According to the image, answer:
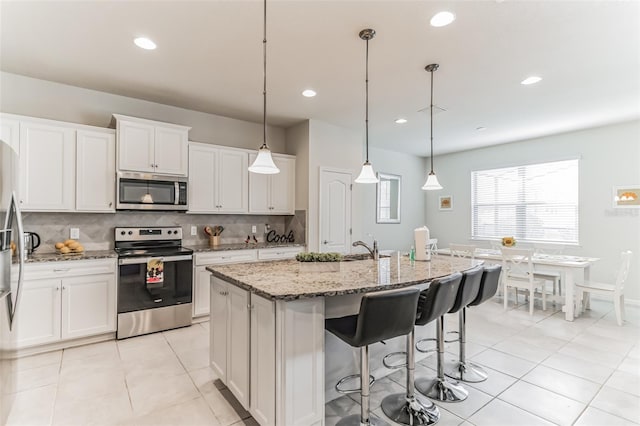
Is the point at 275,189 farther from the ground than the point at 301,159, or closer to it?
closer to it

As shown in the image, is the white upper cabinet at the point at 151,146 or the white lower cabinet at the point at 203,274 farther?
the white lower cabinet at the point at 203,274

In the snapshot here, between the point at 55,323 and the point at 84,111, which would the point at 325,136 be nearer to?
the point at 84,111

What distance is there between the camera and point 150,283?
11.1 ft

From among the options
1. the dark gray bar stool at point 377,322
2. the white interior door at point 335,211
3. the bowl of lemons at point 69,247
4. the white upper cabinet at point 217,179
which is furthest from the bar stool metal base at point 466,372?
the bowl of lemons at point 69,247

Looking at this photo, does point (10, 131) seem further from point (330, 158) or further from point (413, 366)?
point (413, 366)

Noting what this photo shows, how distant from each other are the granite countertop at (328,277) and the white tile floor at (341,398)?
907 millimetres

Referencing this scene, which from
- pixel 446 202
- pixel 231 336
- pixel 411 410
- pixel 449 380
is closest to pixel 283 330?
pixel 231 336

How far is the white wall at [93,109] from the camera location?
323cm

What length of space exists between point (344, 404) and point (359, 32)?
2.77 meters

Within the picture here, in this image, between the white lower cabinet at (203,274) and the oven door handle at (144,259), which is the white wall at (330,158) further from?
the oven door handle at (144,259)

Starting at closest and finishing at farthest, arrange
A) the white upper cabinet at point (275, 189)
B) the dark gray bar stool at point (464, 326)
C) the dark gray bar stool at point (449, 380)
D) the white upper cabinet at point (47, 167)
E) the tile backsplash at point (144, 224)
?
the dark gray bar stool at point (449, 380), the dark gray bar stool at point (464, 326), the white upper cabinet at point (47, 167), the tile backsplash at point (144, 224), the white upper cabinet at point (275, 189)

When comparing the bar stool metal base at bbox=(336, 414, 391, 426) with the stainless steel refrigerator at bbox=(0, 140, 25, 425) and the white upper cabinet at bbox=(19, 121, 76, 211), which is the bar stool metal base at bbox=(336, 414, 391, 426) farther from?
the white upper cabinet at bbox=(19, 121, 76, 211)

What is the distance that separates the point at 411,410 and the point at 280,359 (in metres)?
1.04

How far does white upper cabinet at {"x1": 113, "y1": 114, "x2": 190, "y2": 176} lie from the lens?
11.4ft
